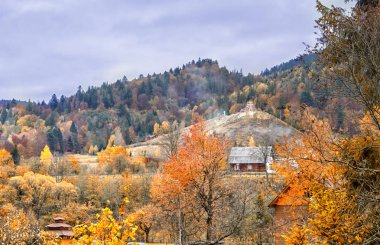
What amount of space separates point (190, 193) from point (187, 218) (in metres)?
3.94

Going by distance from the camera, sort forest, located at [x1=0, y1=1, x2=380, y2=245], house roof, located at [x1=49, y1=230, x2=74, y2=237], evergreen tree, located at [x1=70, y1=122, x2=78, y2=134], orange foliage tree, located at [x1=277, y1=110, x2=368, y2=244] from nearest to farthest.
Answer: forest, located at [x1=0, y1=1, x2=380, y2=245]
orange foliage tree, located at [x1=277, y1=110, x2=368, y2=244]
house roof, located at [x1=49, y1=230, x2=74, y2=237]
evergreen tree, located at [x1=70, y1=122, x2=78, y2=134]

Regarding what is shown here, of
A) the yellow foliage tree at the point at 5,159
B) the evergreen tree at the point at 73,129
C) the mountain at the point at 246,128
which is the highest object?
the evergreen tree at the point at 73,129

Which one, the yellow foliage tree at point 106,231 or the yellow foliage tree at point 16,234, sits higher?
the yellow foliage tree at point 106,231

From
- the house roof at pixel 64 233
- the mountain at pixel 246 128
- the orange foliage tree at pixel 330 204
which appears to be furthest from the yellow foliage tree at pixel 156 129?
the orange foliage tree at pixel 330 204

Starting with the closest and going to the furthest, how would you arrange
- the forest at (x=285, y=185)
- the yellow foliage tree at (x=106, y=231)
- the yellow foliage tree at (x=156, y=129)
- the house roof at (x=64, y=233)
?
the yellow foliage tree at (x=106, y=231)
the forest at (x=285, y=185)
the house roof at (x=64, y=233)
the yellow foliage tree at (x=156, y=129)

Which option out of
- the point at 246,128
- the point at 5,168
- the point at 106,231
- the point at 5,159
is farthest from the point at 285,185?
the point at 246,128

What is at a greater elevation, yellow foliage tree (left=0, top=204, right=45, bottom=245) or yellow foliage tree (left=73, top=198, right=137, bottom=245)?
yellow foliage tree (left=73, top=198, right=137, bottom=245)

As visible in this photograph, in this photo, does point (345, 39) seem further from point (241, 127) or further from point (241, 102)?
point (241, 102)

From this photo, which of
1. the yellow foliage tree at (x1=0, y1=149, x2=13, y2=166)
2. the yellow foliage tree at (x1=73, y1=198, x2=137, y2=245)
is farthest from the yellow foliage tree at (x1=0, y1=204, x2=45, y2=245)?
the yellow foliage tree at (x1=0, y1=149, x2=13, y2=166)

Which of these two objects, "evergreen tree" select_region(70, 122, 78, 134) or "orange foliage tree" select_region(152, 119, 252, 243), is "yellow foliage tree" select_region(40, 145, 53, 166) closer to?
"orange foliage tree" select_region(152, 119, 252, 243)

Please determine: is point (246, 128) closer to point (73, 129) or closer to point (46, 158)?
point (46, 158)

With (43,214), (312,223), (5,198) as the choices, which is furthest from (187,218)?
(5,198)

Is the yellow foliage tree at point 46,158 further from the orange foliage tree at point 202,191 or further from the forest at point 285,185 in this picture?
the orange foliage tree at point 202,191

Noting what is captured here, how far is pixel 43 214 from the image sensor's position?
55.6 meters
